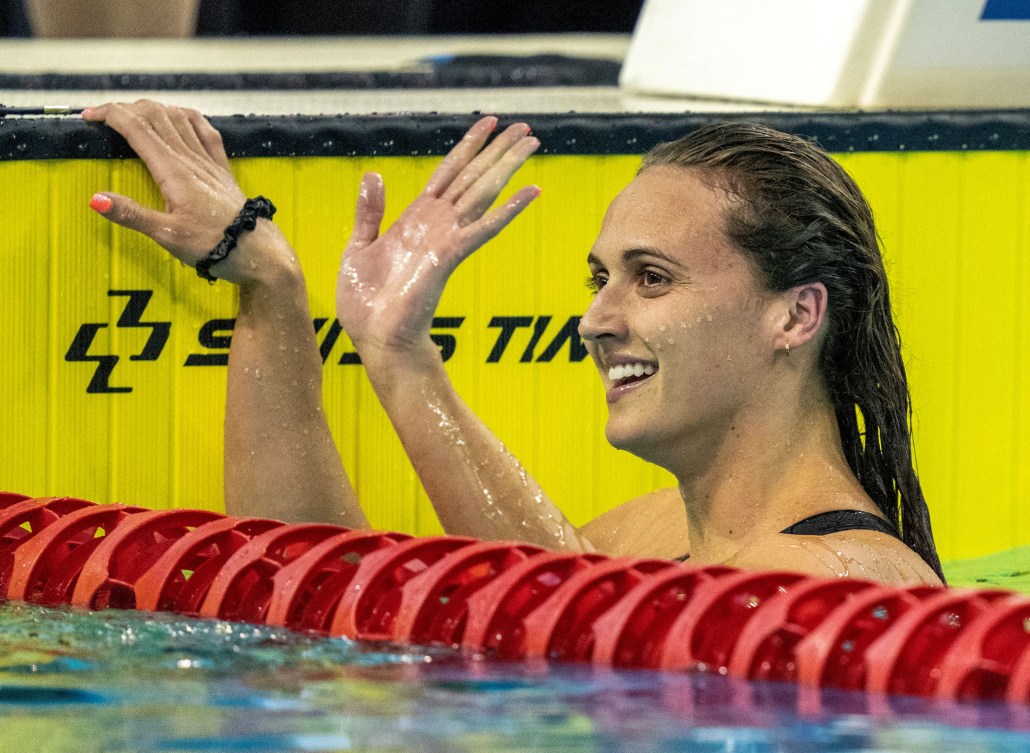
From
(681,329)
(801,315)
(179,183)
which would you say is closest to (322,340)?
(179,183)

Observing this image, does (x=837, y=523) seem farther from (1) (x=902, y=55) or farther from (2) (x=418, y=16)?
(2) (x=418, y=16)

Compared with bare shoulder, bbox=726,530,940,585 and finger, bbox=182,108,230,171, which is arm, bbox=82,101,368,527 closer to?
finger, bbox=182,108,230,171

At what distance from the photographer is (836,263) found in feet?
7.08

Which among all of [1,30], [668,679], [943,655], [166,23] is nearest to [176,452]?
[668,679]

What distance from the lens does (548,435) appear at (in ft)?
8.75

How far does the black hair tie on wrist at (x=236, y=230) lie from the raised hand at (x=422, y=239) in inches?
6.9

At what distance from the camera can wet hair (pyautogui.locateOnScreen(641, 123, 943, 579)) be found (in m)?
2.14

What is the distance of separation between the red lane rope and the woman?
0.57 ft

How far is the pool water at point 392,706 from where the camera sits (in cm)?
149

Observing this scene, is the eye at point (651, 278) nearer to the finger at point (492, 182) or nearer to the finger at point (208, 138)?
the finger at point (492, 182)

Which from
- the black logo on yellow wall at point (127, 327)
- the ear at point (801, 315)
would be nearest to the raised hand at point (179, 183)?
the black logo on yellow wall at point (127, 327)

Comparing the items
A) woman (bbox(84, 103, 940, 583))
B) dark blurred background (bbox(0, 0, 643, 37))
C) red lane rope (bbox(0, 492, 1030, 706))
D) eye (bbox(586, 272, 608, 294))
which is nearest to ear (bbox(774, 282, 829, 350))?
woman (bbox(84, 103, 940, 583))

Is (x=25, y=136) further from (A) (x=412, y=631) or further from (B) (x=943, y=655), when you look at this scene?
(B) (x=943, y=655)

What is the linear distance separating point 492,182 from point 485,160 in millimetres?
51
